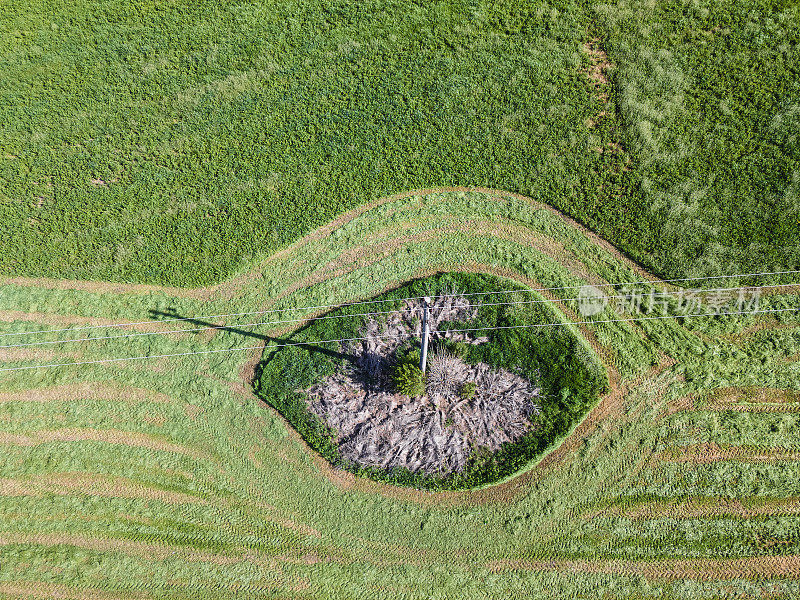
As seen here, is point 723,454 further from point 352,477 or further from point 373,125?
point 373,125

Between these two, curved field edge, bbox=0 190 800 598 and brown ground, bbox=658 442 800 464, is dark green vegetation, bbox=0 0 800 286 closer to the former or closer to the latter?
curved field edge, bbox=0 190 800 598

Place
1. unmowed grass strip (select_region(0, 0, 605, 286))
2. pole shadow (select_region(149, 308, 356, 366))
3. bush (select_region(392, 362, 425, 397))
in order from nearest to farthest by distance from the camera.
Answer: bush (select_region(392, 362, 425, 397)), pole shadow (select_region(149, 308, 356, 366)), unmowed grass strip (select_region(0, 0, 605, 286))

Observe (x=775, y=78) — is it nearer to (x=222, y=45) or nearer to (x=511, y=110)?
(x=511, y=110)

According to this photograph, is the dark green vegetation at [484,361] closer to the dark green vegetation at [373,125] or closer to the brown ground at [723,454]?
the brown ground at [723,454]

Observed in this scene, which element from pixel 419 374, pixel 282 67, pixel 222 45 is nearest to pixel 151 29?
pixel 222 45

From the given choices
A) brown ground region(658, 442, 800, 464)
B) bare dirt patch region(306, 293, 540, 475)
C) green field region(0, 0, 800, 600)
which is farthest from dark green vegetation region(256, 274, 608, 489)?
brown ground region(658, 442, 800, 464)

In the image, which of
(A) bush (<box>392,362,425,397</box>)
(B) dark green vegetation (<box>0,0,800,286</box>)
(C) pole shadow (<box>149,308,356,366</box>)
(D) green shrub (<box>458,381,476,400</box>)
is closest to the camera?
(A) bush (<box>392,362,425,397</box>)

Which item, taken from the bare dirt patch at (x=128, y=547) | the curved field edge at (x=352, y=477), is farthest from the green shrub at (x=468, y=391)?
the bare dirt patch at (x=128, y=547)
